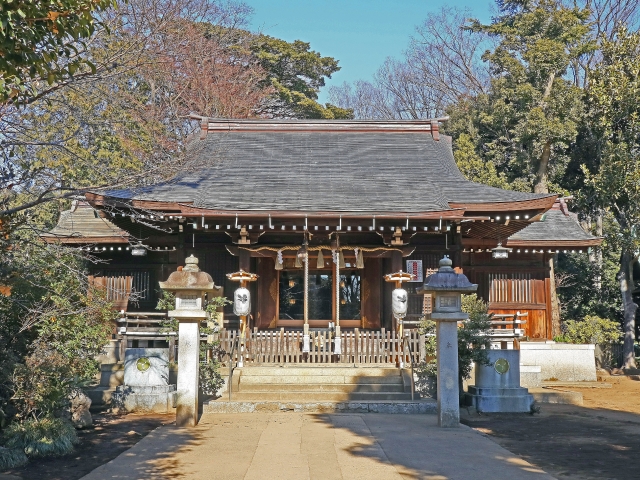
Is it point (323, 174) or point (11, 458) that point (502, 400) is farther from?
point (11, 458)

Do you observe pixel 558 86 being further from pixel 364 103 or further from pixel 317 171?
pixel 364 103

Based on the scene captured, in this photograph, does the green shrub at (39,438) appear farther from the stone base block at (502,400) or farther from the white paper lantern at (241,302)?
the stone base block at (502,400)

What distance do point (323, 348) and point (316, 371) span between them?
26.7 inches

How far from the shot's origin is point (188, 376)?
1127 centimetres

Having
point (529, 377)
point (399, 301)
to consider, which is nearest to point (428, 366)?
point (399, 301)

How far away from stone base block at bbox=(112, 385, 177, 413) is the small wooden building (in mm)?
2324

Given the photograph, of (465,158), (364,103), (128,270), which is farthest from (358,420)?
(364,103)

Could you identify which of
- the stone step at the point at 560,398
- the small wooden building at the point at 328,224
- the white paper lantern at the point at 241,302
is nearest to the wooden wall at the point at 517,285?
the small wooden building at the point at 328,224

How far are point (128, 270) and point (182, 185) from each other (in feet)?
11.5

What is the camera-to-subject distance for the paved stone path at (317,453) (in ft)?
25.6

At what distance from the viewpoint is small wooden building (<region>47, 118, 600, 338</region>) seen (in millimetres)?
15406

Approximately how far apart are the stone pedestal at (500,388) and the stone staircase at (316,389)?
1.15 m

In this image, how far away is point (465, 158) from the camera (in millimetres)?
28344

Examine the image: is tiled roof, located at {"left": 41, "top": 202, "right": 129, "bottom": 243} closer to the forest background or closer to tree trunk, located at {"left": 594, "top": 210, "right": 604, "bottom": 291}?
the forest background
